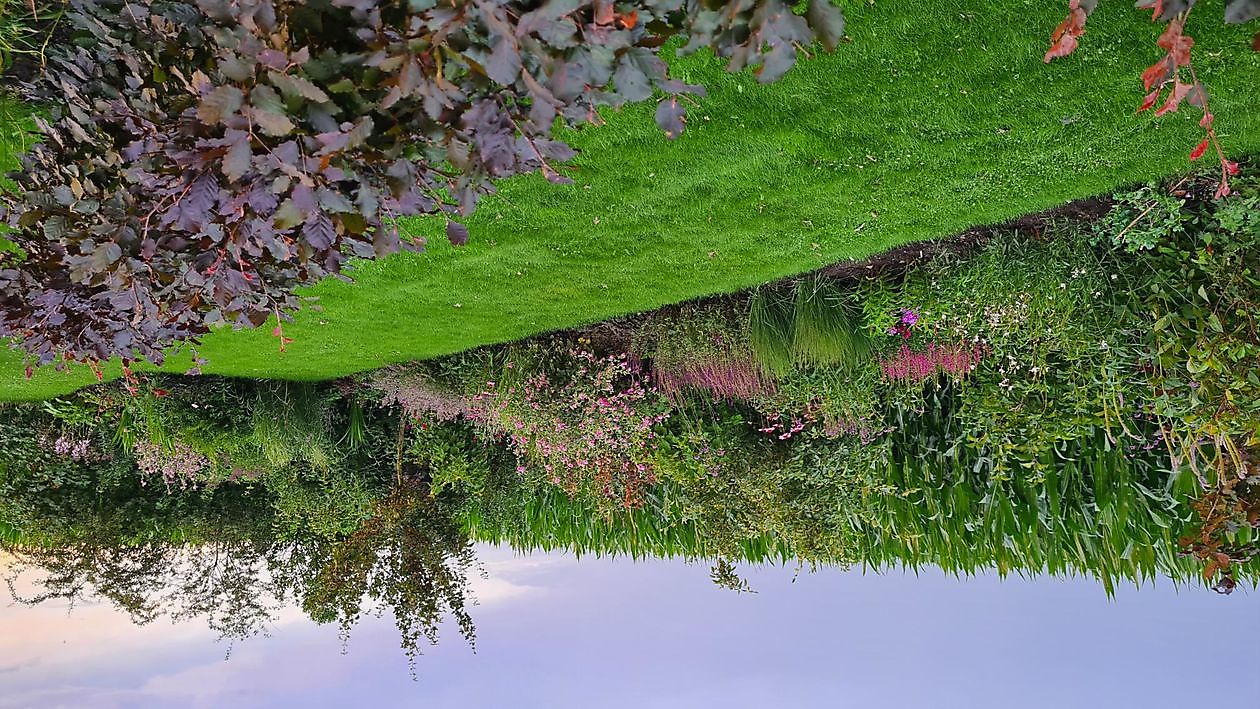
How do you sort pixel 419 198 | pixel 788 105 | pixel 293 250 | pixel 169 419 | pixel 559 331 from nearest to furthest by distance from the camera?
1. pixel 419 198
2. pixel 293 250
3. pixel 788 105
4. pixel 559 331
5. pixel 169 419

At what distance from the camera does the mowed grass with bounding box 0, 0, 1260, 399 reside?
269 cm

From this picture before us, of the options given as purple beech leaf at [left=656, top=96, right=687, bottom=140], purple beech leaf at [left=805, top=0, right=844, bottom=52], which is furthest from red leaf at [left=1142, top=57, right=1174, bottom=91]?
purple beech leaf at [left=656, top=96, right=687, bottom=140]

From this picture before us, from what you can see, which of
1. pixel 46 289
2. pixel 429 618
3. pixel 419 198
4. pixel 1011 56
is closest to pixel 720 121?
pixel 1011 56

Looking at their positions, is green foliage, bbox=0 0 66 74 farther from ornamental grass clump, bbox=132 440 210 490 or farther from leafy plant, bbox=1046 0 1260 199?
ornamental grass clump, bbox=132 440 210 490

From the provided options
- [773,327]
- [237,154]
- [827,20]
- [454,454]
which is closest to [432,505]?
[454,454]

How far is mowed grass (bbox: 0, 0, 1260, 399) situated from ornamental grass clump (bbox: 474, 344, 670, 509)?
2.30ft

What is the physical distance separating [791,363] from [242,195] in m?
3.42

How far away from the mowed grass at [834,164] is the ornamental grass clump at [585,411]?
70 cm

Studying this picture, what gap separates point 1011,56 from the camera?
2.71 m

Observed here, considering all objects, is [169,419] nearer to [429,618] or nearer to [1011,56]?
[429,618]

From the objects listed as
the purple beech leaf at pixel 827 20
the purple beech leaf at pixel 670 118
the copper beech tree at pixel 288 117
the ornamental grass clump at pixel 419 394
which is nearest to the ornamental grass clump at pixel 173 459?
the ornamental grass clump at pixel 419 394

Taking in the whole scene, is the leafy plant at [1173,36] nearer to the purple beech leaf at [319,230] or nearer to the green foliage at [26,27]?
the purple beech leaf at [319,230]

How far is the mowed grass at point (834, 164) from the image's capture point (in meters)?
2.69

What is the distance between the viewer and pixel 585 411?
5.28 metres
